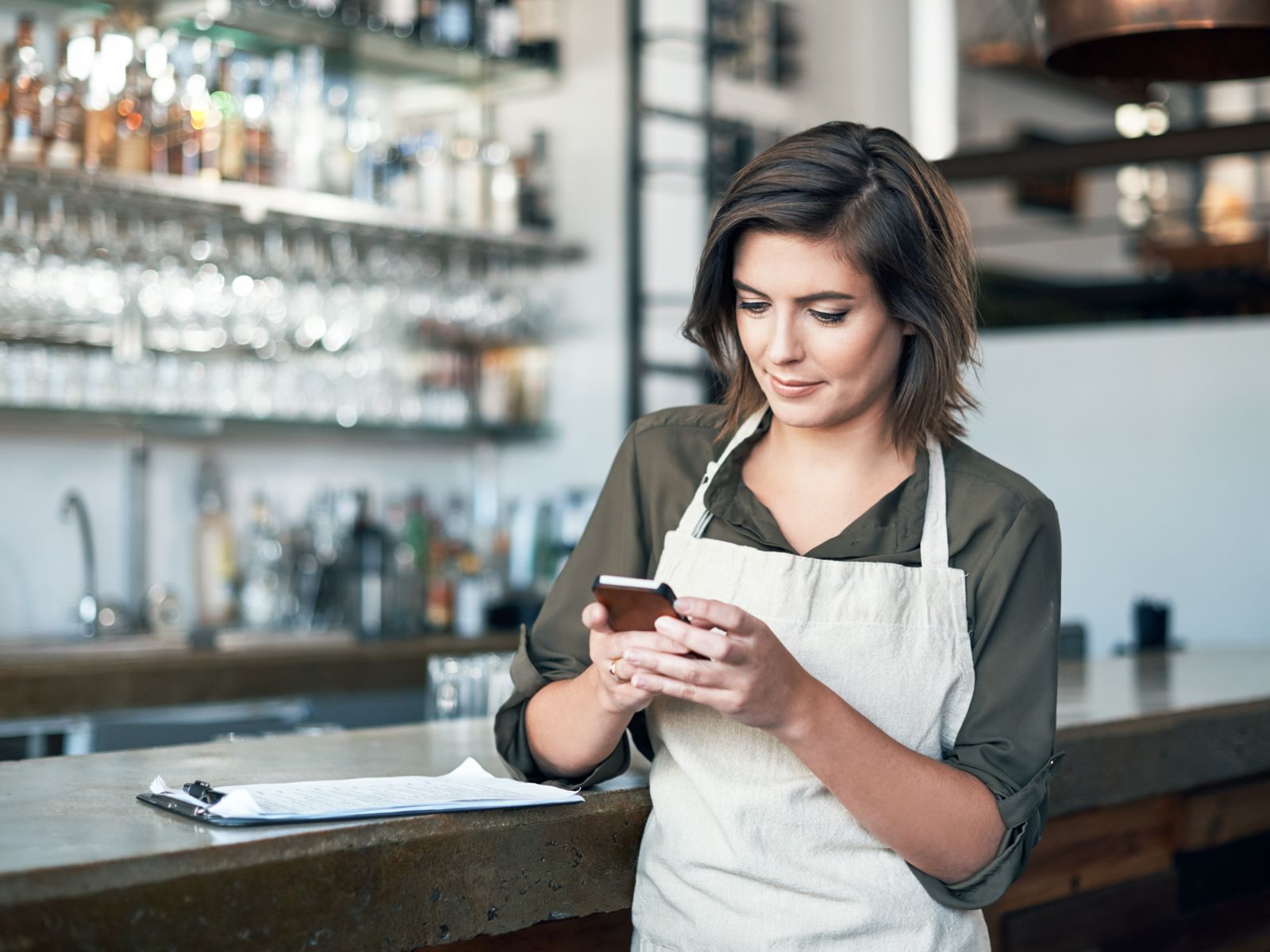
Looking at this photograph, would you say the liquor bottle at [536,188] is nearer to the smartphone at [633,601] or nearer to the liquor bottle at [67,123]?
the liquor bottle at [67,123]

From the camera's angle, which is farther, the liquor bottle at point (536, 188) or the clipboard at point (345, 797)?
the liquor bottle at point (536, 188)

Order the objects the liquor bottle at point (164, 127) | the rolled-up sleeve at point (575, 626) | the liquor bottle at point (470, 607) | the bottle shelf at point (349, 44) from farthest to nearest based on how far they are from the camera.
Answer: the liquor bottle at point (470, 607)
the bottle shelf at point (349, 44)
the liquor bottle at point (164, 127)
the rolled-up sleeve at point (575, 626)

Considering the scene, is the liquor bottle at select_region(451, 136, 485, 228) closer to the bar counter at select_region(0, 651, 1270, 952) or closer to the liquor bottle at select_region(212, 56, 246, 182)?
the liquor bottle at select_region(212, 56, 246, 182)

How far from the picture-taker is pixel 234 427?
393cm

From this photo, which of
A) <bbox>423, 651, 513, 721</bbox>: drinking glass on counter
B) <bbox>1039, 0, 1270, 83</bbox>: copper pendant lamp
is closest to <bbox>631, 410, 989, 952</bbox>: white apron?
<bbox>423, 651, 513, 721</bbox>: drinking glass on counter

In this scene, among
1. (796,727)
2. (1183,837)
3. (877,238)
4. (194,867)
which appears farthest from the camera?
(1183,837)

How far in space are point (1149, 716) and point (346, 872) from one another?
1173mm

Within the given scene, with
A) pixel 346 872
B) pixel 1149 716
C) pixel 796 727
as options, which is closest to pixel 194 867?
pixel 346 872

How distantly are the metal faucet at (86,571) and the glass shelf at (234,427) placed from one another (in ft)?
0.63

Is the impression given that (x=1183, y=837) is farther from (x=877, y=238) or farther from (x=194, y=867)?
(x=194, y=867)

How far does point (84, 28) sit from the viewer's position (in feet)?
11.9

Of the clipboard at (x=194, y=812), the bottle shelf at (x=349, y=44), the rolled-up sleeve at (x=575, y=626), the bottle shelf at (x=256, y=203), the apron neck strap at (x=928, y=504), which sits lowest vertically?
the clipboard at (x=194, y=812)

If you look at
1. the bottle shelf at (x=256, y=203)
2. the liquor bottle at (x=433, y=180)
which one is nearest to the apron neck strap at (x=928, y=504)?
the bottle shelf at (x=256, y=203)

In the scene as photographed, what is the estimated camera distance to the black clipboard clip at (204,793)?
1236 mm
